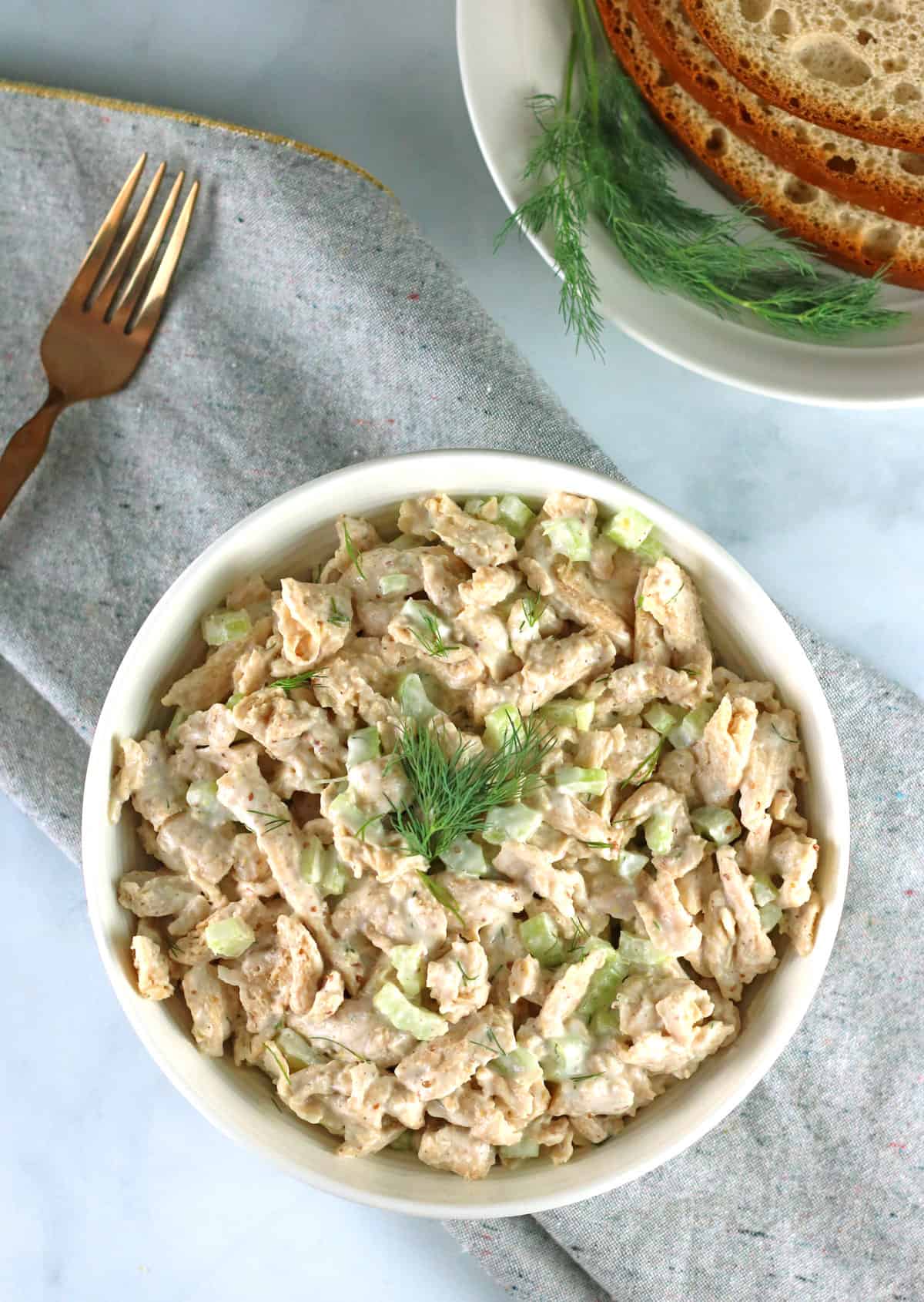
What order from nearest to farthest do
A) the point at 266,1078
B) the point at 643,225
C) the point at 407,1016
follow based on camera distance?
the point at 407,1016 < the point at 266,1078 < the point at 643,225

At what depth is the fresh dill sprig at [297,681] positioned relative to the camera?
6.97ft

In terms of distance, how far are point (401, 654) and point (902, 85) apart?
155cm

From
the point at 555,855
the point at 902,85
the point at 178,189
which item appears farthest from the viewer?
the point at 178,189

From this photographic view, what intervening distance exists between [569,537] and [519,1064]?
2.91 feet

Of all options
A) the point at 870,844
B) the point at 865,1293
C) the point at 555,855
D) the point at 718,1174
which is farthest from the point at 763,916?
the point at 865,1293

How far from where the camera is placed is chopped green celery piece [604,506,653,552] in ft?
7.21

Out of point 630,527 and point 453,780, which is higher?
point 630,527

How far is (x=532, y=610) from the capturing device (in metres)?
2.14

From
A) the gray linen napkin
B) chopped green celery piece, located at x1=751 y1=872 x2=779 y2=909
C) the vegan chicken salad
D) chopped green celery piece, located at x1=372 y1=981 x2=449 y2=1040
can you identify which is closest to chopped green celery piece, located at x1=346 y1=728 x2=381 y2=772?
the vegan chicken salad

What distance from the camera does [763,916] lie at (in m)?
2.17

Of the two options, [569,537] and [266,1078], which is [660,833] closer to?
[569,537]

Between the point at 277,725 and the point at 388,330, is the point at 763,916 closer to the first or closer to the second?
the point at 277,725

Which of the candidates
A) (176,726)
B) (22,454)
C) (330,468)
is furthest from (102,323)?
(176,726)

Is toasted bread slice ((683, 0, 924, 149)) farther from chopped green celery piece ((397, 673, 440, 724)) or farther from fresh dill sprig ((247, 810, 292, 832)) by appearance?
fresh dill sprig ((247, 810, 292, 832))
